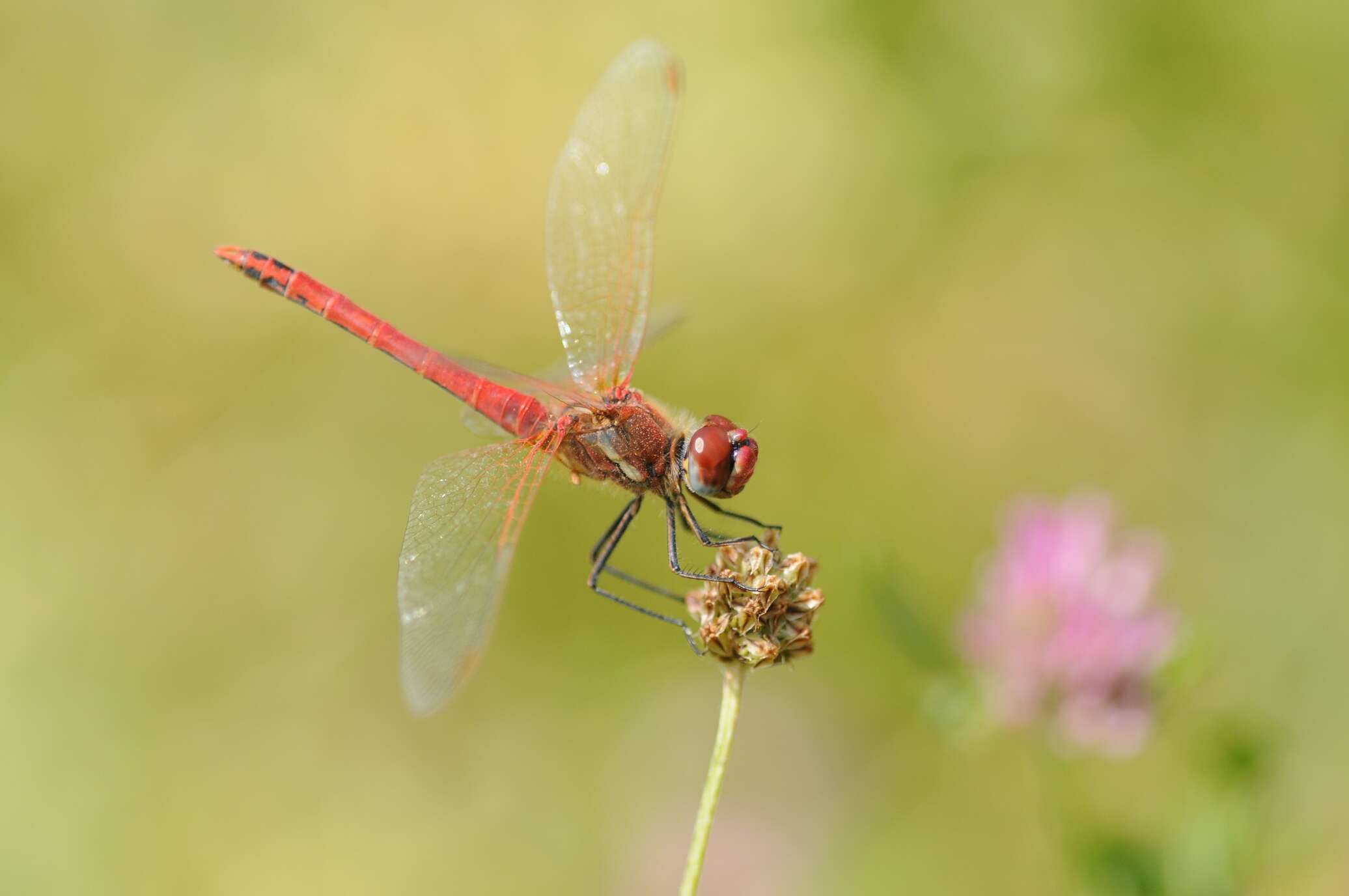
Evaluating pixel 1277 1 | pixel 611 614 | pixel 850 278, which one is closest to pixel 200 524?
pixel 611 614

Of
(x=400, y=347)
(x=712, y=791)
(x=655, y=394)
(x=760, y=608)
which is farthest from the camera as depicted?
(x=655, y=394)

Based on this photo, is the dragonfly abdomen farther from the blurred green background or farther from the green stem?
the blurred green background

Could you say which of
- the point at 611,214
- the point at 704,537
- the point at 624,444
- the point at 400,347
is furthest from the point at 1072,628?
the point at 400,347

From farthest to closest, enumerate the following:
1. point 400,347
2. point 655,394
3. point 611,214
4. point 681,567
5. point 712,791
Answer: point 655,394 < point 400,347 < point 611,214 < point 681,567 < point 712,791

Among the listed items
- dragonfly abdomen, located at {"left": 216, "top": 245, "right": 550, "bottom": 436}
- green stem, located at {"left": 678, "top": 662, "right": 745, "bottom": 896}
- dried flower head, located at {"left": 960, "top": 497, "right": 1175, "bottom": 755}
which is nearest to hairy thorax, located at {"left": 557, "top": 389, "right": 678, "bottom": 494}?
dragonfly abdomen, located at {"left": 216, "top": 245, "right": 550, "bottom": 436}

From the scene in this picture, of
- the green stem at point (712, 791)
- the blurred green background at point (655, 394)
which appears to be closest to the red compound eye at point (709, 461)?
the green stem at point (712, 791)

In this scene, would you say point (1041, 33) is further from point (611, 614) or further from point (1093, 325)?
point (611, 614)

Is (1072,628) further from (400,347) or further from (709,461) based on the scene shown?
(400,347)
